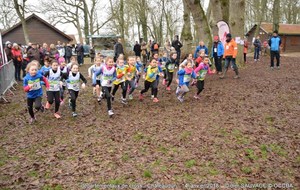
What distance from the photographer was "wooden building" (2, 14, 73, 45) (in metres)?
42.4

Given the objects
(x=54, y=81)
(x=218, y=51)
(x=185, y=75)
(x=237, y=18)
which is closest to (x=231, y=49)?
(x=218, y=51)

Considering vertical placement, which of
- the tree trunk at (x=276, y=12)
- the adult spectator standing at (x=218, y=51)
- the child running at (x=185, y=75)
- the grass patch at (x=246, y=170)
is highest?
the tree trunk at (x=276, y=12)

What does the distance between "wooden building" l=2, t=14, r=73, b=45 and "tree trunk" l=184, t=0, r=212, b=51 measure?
1214 inches

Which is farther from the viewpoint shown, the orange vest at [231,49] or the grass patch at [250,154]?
the orange vest at [231,49]

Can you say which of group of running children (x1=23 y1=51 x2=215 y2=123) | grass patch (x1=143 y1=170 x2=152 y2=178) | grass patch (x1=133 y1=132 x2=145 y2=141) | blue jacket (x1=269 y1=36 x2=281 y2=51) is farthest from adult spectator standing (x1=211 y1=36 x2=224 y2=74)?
grass patch (x1=143 y1=170 x2=152 y2=178)

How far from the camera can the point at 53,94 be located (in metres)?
8.19

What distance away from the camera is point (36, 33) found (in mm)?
42688

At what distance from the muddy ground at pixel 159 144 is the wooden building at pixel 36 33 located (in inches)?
1401

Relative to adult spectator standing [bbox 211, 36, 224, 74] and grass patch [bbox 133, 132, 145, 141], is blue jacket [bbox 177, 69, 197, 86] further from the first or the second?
adult spectator standing [bbox 211, 36, 224, 74]

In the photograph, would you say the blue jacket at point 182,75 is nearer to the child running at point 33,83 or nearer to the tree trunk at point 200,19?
the child running at point 33,83

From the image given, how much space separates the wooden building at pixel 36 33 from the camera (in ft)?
139

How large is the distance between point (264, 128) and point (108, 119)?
4.04 metres

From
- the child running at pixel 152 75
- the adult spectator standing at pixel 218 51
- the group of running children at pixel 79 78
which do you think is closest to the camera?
the group of running children at pixel 79 78

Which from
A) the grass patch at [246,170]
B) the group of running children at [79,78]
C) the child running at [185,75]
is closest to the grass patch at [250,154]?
the grass patch at [246,170]
